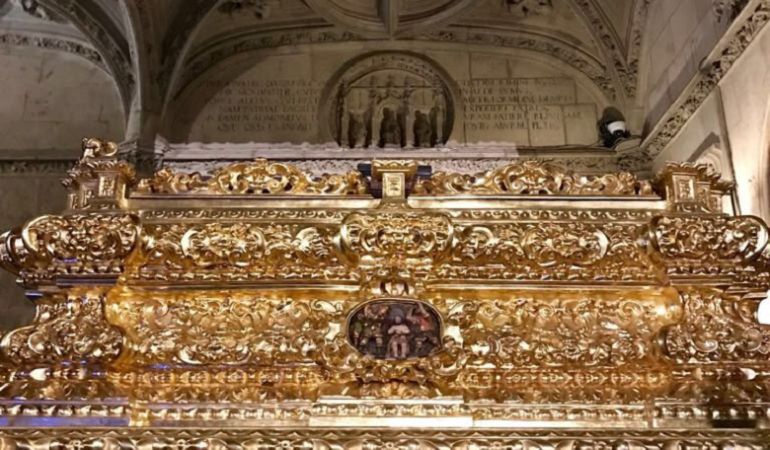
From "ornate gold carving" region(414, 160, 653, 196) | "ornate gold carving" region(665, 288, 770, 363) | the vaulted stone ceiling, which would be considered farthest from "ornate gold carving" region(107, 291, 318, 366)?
the vaulted stone ceiling

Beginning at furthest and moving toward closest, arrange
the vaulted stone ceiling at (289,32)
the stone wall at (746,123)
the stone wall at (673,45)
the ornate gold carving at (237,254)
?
the vaulted stone ceiling at (289,32) → the stone wall at (673,45) → the stone wall at (746,123) → the ornate gold carving at (237,254)

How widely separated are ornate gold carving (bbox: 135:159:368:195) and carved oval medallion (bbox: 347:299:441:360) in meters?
0.57

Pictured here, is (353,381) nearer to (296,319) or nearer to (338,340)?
(338,340)

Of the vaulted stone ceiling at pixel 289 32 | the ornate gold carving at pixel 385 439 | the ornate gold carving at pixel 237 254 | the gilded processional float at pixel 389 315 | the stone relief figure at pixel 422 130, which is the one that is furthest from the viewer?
the stone relief figure at pixel 422 130

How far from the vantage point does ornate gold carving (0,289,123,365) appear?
2473 millimetres

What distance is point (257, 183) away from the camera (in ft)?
9.73

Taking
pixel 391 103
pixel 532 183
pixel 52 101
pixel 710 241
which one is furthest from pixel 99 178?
pixel 52 101

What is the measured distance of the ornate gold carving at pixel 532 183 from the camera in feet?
9.66

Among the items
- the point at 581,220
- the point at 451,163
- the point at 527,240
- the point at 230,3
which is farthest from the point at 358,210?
the point at 230,3

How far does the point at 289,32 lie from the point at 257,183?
526cm

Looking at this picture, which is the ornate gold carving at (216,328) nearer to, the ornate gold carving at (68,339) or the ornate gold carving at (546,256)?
the ornate gold carving at (68,339)

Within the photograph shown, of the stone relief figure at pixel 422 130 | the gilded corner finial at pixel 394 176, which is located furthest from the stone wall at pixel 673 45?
the gilded corner finial at pixel 394 176

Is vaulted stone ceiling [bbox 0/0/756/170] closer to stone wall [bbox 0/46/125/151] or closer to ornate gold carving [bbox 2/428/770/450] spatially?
stone wall [bbox 0/46/125/151]

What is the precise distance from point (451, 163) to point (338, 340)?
4597mm
